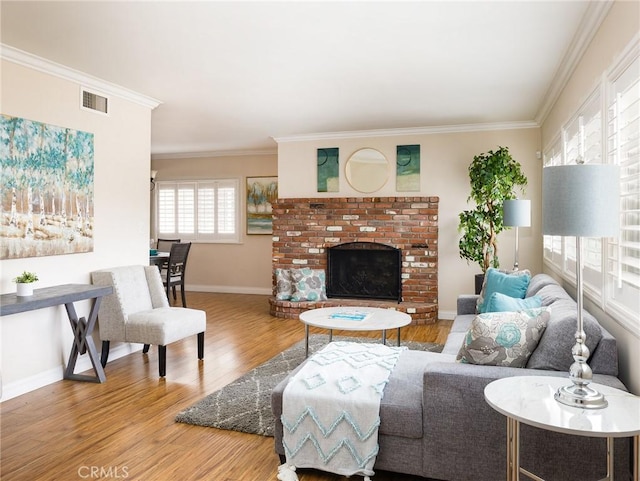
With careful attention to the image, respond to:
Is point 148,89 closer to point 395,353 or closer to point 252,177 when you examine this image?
point 395,353

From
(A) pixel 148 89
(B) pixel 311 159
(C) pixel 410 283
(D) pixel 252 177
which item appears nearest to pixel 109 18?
(A) pixel 148 89

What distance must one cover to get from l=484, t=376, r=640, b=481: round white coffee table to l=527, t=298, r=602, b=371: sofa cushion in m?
0.21

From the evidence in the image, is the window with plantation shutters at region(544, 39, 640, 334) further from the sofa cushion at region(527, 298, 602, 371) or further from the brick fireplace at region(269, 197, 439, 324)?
the brick fireplace at region(269, 197, 439, 324)

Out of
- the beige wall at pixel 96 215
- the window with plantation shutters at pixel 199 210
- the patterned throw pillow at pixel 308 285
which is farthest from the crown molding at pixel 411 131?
the beige wall at pixel 96 215

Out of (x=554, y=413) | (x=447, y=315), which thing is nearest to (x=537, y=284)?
→ (x=554, y=413)

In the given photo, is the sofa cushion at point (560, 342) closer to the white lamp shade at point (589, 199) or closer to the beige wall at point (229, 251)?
the white lamp shade at point (589, 199)

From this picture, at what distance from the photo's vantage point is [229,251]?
28.5 ft

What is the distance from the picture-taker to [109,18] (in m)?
3.03

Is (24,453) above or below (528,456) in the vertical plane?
below

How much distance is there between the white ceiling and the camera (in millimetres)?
2941

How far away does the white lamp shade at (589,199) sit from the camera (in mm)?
1794

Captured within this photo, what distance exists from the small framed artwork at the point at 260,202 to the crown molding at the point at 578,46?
469 cm

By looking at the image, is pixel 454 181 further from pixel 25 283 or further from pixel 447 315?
pixel 25 283

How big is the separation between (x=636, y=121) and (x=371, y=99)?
300cm
